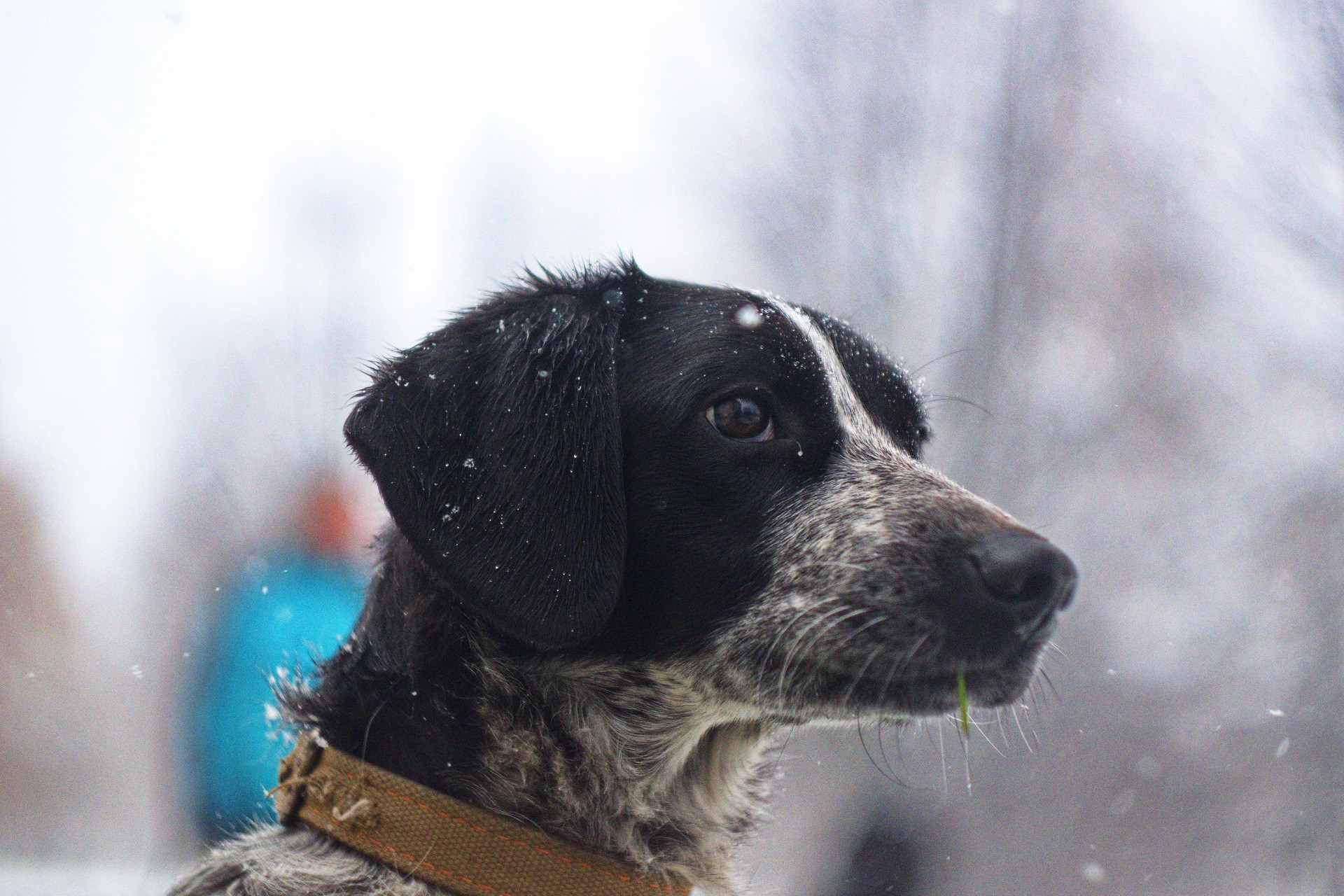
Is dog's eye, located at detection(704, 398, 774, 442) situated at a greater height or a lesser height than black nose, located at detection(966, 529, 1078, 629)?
greater

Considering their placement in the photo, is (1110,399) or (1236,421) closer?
(1236,421)

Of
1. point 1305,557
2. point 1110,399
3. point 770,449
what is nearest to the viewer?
point 770,449

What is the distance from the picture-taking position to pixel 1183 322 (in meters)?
4.68

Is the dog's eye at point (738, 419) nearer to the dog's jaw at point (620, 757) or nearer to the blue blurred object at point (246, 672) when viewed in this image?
the dog's jaw at point (620, 757)

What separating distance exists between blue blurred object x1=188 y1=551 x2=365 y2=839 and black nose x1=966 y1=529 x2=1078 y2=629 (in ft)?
6.02

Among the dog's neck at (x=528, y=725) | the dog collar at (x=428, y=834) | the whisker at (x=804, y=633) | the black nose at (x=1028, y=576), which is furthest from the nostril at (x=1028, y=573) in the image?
the dog collar at (x=428, y=834)

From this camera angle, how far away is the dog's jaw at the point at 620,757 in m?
Result: 1.62

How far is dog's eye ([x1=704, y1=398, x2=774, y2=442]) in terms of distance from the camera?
5.80ft

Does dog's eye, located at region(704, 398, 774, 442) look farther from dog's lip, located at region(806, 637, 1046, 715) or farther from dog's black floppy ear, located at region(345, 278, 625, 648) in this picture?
dog's lip, located at region(806, 637, 1046, 715)

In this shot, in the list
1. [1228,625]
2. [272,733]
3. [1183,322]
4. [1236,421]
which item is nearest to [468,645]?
[272,733]

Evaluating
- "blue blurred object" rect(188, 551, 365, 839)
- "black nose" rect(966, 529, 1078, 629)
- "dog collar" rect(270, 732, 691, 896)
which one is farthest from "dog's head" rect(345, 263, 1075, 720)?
"blue blurred object" rect(188, 551, 365, 839)

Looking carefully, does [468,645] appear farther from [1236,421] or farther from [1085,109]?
[1085,109]

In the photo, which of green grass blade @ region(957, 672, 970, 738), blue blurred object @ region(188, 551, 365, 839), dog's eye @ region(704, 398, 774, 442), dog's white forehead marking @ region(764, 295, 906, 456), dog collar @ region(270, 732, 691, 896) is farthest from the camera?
blue blurred object @ region(188, 551, 365, 839)

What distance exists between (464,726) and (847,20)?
19.4 ft
